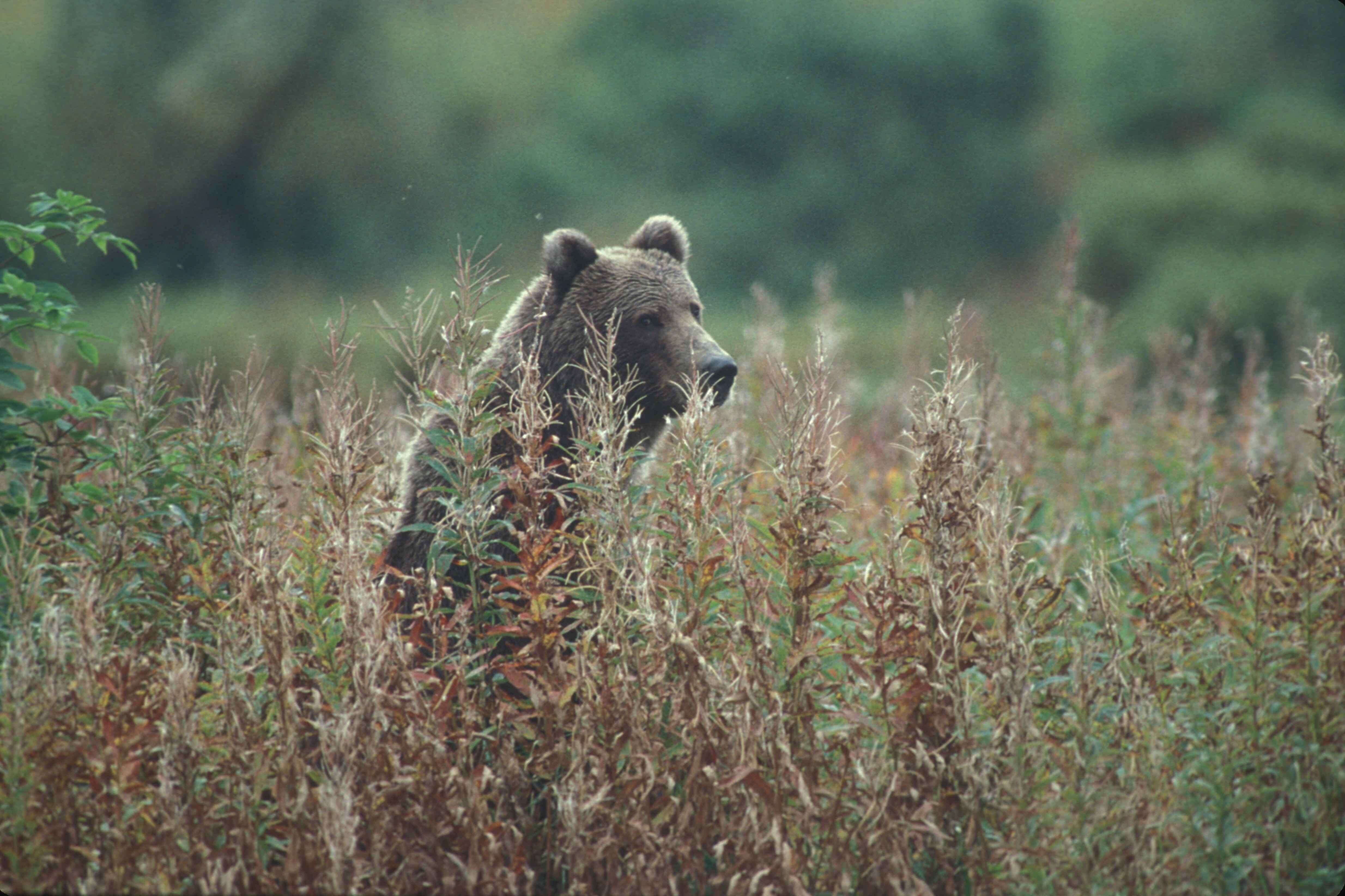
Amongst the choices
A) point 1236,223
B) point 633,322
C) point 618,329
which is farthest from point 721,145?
point 618,329

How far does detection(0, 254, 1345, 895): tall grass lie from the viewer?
9.53 feet

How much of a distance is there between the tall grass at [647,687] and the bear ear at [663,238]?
2.11 metres

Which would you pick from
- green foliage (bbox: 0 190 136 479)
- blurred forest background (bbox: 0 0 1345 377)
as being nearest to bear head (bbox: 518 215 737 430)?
green foliage (bbox: 0 190 136 479)

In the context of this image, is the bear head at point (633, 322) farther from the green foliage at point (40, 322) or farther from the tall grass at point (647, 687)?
the green foliage at point (40, 322)

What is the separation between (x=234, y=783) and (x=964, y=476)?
7.04ft

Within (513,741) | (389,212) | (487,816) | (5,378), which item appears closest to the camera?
(487,816)

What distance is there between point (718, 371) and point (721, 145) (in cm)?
2234

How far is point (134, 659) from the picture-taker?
10.6 ft

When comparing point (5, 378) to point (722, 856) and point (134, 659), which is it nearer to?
point (134, 659)

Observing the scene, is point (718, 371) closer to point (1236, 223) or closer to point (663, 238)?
point (663, 238)

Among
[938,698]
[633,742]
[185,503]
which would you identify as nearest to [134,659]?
Answer: [185,503]

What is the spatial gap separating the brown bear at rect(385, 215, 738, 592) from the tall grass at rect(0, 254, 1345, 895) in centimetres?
118

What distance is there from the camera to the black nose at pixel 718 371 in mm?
4836

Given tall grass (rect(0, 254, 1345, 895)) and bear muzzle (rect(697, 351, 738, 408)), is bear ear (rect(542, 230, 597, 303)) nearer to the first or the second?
bear muzzle (rect(697, 351, 738, 408))
